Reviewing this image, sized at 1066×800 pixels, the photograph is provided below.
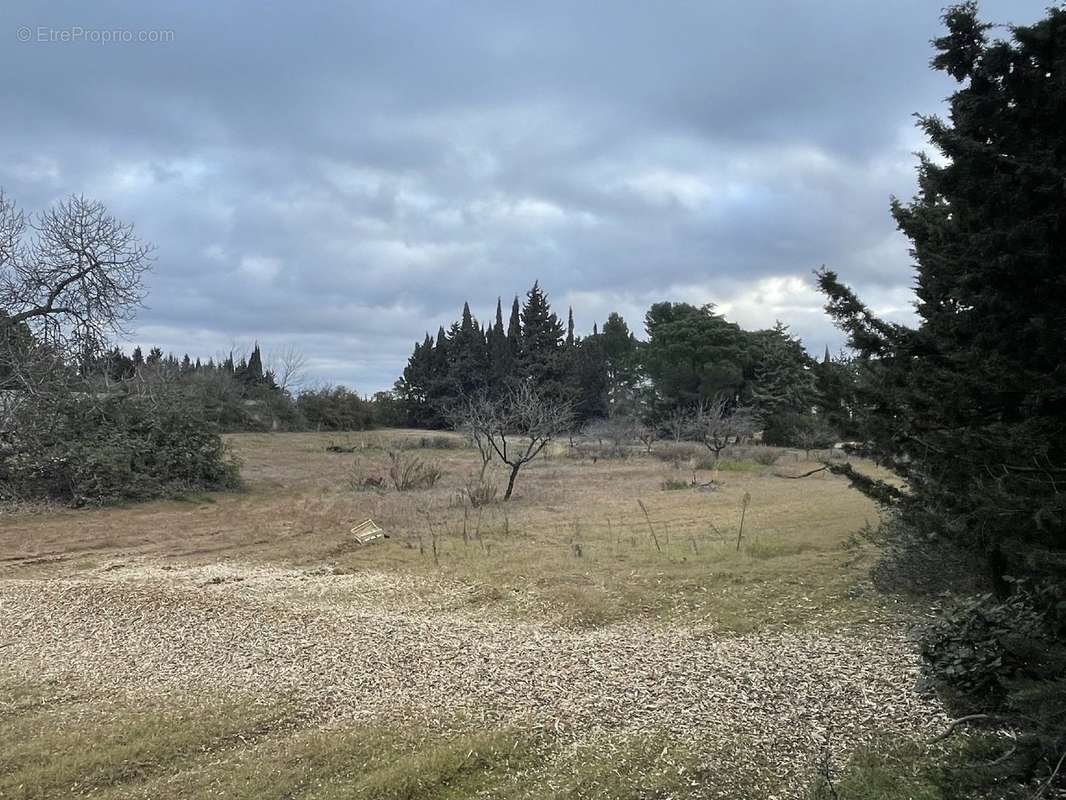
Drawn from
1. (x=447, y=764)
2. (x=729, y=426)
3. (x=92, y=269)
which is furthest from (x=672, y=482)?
(x=447, y=764)

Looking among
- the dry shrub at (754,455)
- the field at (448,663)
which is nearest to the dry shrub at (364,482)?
the field at (448,663)

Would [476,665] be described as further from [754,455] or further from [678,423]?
[678,423]

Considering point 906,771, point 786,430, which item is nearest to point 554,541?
point 906,771

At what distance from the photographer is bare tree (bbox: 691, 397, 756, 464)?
27.3 meters

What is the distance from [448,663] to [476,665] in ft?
0.70

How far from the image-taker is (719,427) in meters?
28.3

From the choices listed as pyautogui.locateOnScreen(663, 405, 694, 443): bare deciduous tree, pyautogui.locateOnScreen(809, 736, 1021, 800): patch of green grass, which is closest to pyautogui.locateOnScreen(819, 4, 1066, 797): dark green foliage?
pyautogui.locateOnScreen(809, 736, 1021, 800): patch of green grass

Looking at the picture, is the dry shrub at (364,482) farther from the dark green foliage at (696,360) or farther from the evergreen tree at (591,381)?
the evergreen tree at (591,381)

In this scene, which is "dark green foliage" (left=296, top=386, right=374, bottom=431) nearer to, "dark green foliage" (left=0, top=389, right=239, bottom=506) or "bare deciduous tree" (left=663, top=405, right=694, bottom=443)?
"bare deciduous tree" (left=663, top=405, right=694, bottom=443)

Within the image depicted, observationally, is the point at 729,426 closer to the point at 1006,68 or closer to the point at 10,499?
the point at 10,499

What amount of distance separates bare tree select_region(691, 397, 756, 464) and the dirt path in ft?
65.3

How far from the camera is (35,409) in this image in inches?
561

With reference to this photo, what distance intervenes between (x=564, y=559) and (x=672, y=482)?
10.9 meters

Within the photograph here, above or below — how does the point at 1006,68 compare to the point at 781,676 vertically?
above
